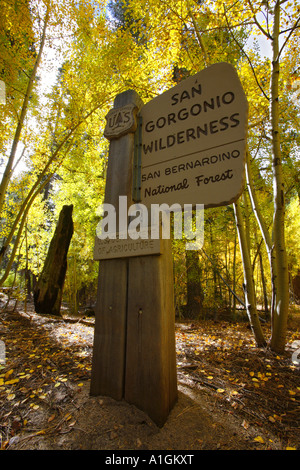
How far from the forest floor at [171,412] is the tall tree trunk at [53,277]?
3423 mm

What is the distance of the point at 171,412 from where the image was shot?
61.3 inches

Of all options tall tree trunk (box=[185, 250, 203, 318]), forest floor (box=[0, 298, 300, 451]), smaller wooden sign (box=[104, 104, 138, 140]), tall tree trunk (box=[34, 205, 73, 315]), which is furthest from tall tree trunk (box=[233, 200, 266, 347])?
tall tree trunk (box=[34, 205, 73, 315])

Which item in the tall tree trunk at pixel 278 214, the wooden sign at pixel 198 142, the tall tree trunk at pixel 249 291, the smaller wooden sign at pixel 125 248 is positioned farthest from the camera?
the tall tree trunk at pixel 249 291

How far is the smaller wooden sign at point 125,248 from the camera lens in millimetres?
1642

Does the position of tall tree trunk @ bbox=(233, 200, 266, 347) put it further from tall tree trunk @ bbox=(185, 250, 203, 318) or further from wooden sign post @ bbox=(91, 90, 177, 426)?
tall tree trunk @ bbox=(185, 250, 203, 318)

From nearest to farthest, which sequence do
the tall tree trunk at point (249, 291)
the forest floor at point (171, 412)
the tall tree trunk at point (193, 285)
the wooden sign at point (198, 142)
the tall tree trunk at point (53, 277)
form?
the forest floor at point (171, 412) < the wooden sign at point (198, 142) < the tall tree trunk at point (249, 291) < the tall tree trunk at point (53, 277) < the tall tree trunk at point (193, 285)

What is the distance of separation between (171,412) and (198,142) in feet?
6.58

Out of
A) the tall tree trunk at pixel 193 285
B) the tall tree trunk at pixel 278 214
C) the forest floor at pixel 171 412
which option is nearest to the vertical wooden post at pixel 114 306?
the forest floor at pixel 171 412

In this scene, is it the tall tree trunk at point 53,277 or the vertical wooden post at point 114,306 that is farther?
the tall tree trunk at point 53,277

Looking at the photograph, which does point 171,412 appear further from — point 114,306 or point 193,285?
point 193,285

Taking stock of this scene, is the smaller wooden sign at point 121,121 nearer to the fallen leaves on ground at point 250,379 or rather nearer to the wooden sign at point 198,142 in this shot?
the wooden sign at point 198,142

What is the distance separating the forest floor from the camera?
4.32ft

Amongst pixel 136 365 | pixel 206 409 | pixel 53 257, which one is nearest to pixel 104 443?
pixel 136 365

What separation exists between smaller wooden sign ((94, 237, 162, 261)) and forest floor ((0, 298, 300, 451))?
1.11 meters
